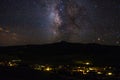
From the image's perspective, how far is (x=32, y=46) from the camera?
187000mm

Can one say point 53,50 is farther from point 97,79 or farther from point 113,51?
point 97,79

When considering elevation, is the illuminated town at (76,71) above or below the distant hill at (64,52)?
below

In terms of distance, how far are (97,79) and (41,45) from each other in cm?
12861

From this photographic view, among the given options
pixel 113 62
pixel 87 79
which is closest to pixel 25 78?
pixel 87 79

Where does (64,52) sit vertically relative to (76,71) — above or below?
above

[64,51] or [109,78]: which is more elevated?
[64,51]

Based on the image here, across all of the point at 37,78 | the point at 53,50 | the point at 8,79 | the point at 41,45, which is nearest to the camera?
the point at 8,79

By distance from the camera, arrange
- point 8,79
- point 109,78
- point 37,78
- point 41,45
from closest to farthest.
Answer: point 8,79, point 37,78, point 109,78, point 41,45

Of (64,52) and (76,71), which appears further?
(64,52)

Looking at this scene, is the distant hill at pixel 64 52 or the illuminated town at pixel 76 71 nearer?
the illuminated town at pixel 76 71

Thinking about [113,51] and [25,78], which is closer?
[25,78]

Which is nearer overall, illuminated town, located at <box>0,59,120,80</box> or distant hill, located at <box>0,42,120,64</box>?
illuminated town, located at <box>0,59,120,80</box>

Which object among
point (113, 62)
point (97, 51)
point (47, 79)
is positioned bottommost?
point (47, 79)

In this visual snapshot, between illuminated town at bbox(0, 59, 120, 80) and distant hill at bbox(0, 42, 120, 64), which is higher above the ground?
distant hill at bbox(0, 42, 120, 64)
